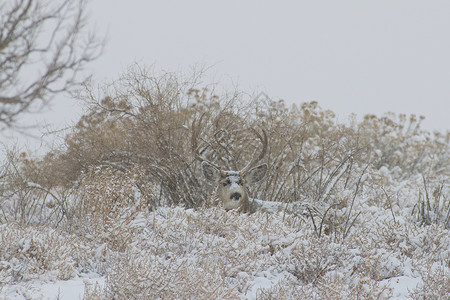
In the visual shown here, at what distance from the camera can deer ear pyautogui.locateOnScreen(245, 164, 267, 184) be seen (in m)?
9.76

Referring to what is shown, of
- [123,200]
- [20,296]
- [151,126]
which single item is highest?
[151,126]

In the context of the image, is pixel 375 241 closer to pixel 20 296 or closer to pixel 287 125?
pixel 20 296

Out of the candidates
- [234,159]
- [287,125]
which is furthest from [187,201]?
[287,125]

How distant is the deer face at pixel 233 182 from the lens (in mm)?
9039

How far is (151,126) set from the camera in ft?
35.3

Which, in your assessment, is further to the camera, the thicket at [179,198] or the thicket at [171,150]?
the thicket at [171,150]

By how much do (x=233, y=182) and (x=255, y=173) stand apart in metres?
0.68

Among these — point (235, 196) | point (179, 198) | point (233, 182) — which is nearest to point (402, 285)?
point (235, 196)

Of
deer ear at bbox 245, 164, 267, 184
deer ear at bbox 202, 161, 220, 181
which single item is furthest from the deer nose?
deer ear at bbox 245, 164, 267, 184

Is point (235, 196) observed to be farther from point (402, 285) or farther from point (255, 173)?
point (402, 285)

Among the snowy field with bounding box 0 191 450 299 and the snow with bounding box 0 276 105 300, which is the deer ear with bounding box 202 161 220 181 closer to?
the snowy field with bounding box 0 191 450 299

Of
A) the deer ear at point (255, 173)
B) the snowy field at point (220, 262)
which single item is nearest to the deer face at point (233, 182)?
the deer ear at point (255, 173)

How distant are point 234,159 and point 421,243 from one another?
5.62 m

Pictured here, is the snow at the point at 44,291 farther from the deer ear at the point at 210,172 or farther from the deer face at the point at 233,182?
the deer ear at the point at 210,172
